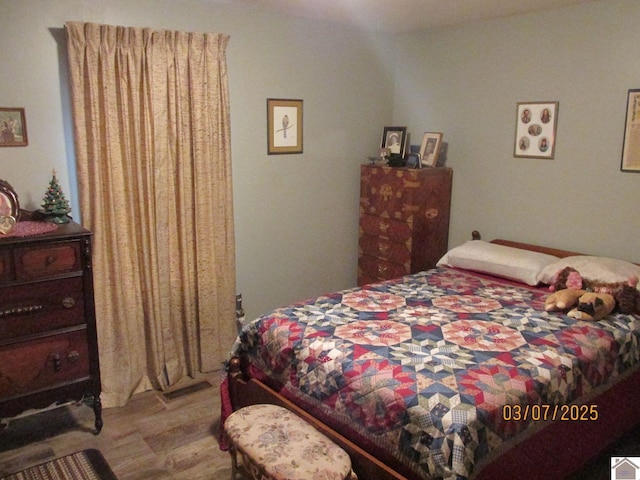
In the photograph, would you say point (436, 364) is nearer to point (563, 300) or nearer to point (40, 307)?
point (563, 300)

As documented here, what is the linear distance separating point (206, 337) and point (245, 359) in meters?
0.88

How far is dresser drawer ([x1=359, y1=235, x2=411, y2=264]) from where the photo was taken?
3.95m

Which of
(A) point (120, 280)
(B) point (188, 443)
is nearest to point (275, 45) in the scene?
(A) point (120, 280)

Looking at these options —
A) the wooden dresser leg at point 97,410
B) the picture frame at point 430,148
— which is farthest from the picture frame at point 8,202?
the picture frame at point 430,148

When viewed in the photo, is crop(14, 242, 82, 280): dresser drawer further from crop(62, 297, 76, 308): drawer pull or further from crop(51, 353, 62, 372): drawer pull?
crop(51, 353, 62, 372): drawer pull

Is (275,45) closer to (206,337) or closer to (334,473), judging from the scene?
(206,337)

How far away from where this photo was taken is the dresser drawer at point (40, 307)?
250 centimetres

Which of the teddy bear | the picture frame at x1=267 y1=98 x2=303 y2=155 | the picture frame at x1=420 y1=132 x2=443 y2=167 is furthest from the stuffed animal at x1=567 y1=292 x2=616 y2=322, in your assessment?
the picture frame at x1=267 y1=98 x2=303 y2=155

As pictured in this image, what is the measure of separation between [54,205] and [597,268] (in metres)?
2.98

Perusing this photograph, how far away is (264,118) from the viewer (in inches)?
148

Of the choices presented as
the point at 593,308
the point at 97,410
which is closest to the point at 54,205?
the point at 97,410

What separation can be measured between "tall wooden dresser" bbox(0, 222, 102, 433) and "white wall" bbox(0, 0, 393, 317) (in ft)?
1.73

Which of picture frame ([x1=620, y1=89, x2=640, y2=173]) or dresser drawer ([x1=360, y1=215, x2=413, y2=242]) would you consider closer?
picture frame ([x1=620, y1=89, x2=640, y2=173])

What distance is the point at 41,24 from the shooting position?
2.82 meters
